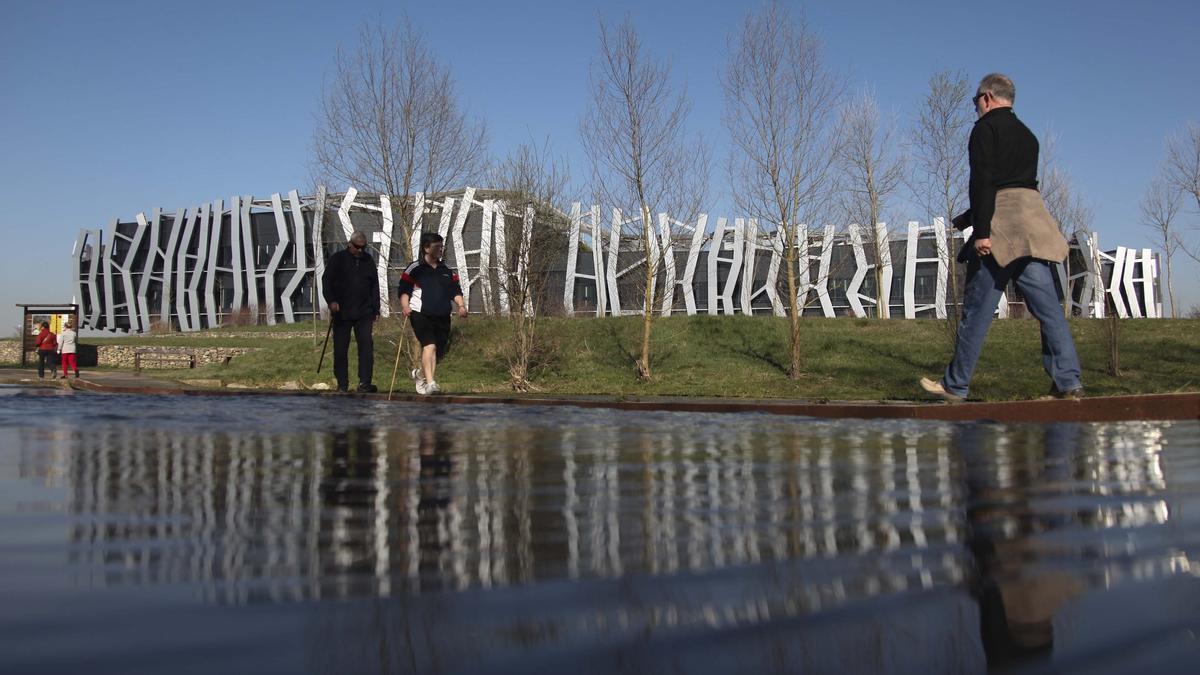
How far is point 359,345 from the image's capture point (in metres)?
12.3

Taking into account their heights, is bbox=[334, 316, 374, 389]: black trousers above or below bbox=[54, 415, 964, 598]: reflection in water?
above

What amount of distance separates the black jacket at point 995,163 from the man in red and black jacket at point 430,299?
611 centimetres

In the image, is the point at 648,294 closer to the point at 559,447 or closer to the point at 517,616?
the point at 559,447

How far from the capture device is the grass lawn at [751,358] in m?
17.8

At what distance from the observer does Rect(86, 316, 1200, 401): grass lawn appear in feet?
58.5

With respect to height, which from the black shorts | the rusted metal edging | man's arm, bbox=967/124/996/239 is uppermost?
man's arm, bbox=967/124/996/239

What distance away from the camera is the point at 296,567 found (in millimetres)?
2168

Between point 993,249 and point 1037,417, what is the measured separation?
1.12 m

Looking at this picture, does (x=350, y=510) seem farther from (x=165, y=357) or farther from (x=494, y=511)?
(x=165, y=357)

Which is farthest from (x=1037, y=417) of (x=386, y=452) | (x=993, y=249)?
(x=386, y=452)

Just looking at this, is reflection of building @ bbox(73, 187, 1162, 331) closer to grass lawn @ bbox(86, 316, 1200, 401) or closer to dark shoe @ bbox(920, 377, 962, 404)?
grass lawn @ bbox(86, 316, 1200, 401)

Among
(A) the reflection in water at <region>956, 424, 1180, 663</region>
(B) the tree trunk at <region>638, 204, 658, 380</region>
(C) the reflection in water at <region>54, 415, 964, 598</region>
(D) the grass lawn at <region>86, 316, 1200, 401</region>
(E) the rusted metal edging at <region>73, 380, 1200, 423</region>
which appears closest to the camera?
(A) the reflection in water at <region>956, 424, 1180, 663</region>

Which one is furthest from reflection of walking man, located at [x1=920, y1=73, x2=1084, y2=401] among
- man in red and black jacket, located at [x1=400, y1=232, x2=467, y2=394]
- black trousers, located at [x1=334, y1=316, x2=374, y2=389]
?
black trousers, located at [x1=334, y1=316, x2=374, y2=389]

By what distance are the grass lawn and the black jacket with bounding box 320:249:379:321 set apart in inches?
195
